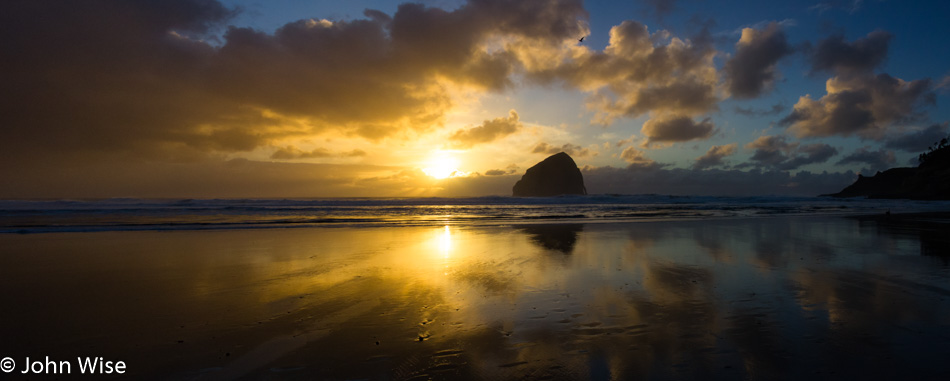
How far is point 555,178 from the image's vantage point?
445 feet

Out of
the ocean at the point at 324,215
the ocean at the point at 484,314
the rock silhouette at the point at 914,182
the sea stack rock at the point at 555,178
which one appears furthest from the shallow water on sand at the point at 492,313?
the sea stack rock at the point at 555,178

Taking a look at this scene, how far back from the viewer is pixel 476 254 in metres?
11.4

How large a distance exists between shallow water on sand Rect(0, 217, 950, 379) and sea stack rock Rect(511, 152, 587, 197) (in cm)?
12455

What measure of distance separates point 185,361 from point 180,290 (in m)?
4.01

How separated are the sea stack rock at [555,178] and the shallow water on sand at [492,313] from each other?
4904 inches

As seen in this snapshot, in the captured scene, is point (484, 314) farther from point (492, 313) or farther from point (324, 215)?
point (324, 215)

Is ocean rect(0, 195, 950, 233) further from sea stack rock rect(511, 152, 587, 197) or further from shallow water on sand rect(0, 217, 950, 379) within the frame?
sea stack rock rect(511, 152, 587, 197)

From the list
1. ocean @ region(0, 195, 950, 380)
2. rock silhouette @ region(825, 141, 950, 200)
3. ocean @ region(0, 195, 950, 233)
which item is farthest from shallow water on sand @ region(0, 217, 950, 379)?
rock silhouette @ region(825, 141, 950, 200)

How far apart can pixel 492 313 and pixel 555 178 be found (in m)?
133

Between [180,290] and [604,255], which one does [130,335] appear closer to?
[180,290]

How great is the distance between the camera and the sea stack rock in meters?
135

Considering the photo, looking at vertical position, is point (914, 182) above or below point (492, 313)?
above

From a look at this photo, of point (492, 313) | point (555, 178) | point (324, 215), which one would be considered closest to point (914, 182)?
point (555, 178)

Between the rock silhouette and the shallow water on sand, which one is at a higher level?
the rock silhouette
